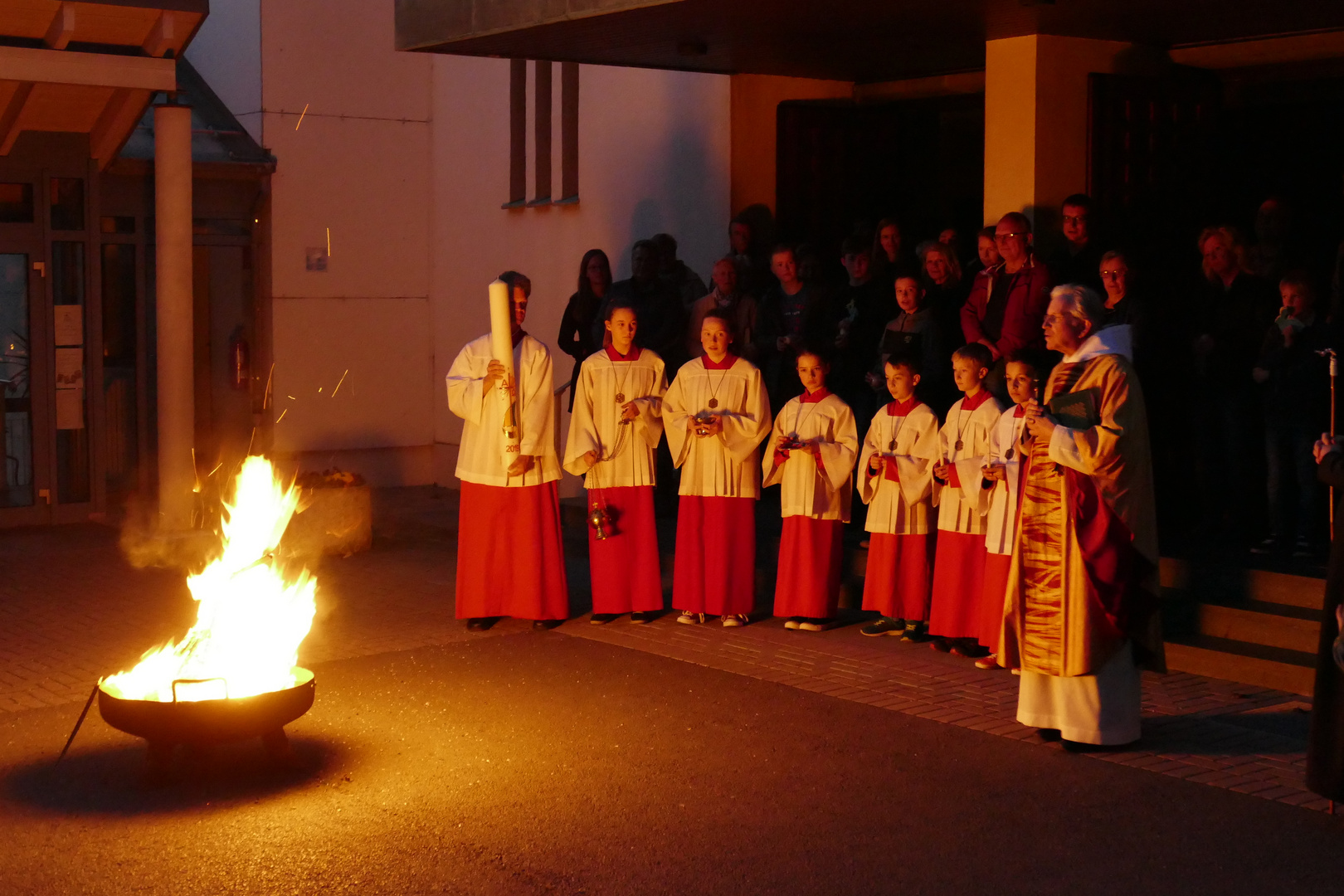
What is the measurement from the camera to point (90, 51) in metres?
11.6

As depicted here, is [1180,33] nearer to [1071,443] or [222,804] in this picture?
[1071,443]

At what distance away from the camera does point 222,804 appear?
593cm

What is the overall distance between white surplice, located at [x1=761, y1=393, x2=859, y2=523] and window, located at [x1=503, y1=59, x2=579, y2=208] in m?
5.96

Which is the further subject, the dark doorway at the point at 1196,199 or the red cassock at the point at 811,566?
the dark doorway at the point at 1196,199

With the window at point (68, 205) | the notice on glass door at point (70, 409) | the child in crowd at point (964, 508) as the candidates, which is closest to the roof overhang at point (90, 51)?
the window at point (68, 205)

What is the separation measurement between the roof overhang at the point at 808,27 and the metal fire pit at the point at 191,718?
17.3 feet

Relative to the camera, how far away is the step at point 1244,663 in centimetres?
770

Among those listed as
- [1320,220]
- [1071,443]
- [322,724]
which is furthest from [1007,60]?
[322,724]

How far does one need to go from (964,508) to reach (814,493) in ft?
3.20

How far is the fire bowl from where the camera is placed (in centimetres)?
594

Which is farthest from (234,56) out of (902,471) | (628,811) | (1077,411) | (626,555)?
(628,811)

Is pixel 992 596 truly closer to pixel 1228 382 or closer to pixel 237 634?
pixel 1228 382

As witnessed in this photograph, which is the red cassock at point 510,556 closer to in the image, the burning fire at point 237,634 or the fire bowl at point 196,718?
the burning fire at point 237,634

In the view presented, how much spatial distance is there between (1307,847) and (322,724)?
4063mm
